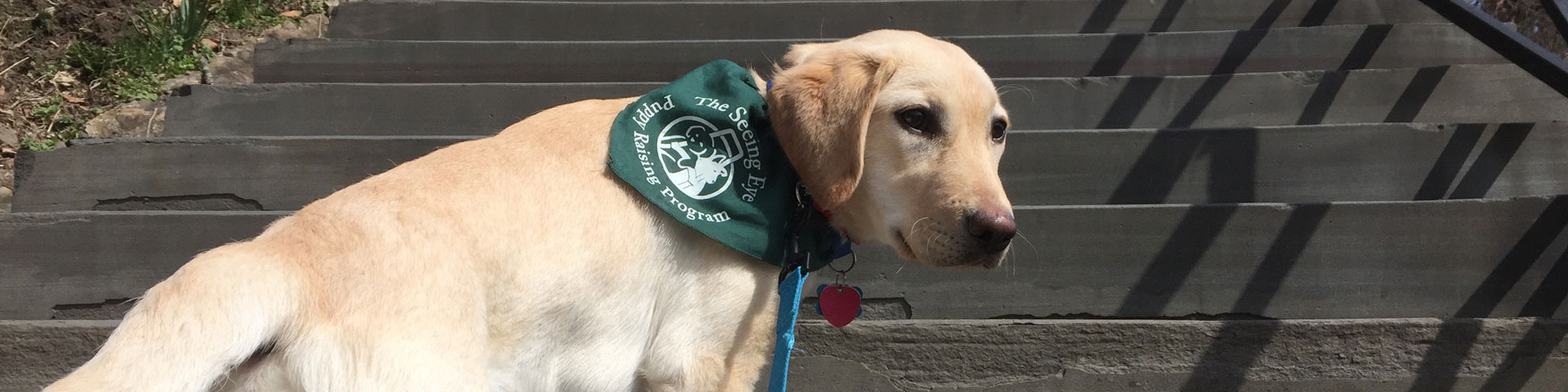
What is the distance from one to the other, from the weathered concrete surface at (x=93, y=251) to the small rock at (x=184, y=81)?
1422 millimetres

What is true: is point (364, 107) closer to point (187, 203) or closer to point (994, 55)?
point (187, 203)

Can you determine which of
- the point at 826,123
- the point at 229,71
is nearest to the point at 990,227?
the point at 826,123

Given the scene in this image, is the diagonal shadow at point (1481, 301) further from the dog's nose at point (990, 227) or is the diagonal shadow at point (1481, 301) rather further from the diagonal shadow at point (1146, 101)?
the dog's nose at point (990, 227)

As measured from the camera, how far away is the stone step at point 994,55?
4.59 m

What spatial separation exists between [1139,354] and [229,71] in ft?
15.0

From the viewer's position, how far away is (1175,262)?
323cm

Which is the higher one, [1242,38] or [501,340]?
[501,340]

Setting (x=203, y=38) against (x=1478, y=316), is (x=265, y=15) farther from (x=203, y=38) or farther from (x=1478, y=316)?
(x=1478, y=316)

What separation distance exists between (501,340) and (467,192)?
1.01ft

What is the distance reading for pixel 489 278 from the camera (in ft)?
5.72

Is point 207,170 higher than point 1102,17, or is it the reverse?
point 207,170

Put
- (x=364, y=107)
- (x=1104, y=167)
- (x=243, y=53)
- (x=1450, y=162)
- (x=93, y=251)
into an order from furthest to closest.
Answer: (x=243, y=53) → (x=364, y=107) → (x=1104, y=167) → (x=1450, y=162) → (x=93, y=251)

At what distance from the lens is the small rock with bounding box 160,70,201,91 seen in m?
4.53

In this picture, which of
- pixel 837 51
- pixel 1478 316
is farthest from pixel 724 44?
pixel 1478 316
